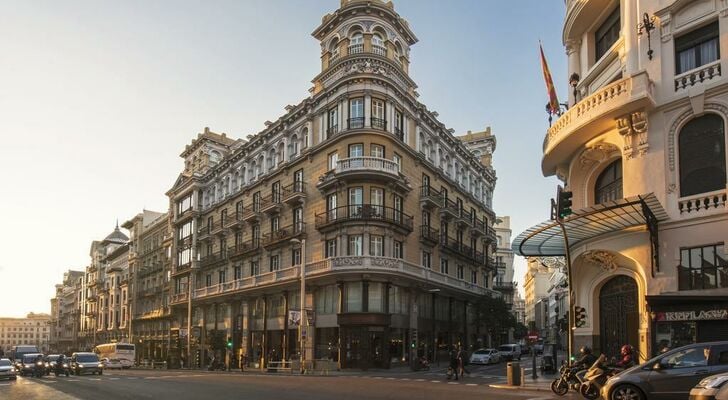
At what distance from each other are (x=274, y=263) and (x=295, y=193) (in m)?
6.84

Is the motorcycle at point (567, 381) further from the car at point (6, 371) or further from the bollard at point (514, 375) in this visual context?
the car at point (6, 371)

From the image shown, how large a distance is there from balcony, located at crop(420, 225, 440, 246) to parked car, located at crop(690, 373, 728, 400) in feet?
129

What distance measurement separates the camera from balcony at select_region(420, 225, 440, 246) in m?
51.0

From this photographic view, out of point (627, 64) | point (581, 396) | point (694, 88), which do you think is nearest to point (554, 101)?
point (627, 64)

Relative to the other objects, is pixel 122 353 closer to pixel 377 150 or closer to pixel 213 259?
pixel 213 259

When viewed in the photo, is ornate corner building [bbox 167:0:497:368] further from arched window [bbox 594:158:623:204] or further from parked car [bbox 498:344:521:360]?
arched window [bbox 594:158:623:204]

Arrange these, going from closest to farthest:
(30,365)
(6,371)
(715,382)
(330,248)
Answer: (715,382)
(6,371)
(30,365)
(330,248)

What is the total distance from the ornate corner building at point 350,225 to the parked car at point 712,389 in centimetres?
3074

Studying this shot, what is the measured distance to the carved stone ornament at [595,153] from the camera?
23062 millimetres

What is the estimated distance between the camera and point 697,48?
20.9m

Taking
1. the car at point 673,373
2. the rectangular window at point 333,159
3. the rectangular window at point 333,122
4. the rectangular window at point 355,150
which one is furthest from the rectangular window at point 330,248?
the car at point 673,373

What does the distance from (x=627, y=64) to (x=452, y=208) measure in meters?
35.5

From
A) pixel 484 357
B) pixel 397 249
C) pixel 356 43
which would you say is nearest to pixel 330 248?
pixel 397 249

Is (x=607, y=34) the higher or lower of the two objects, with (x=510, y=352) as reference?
higher
